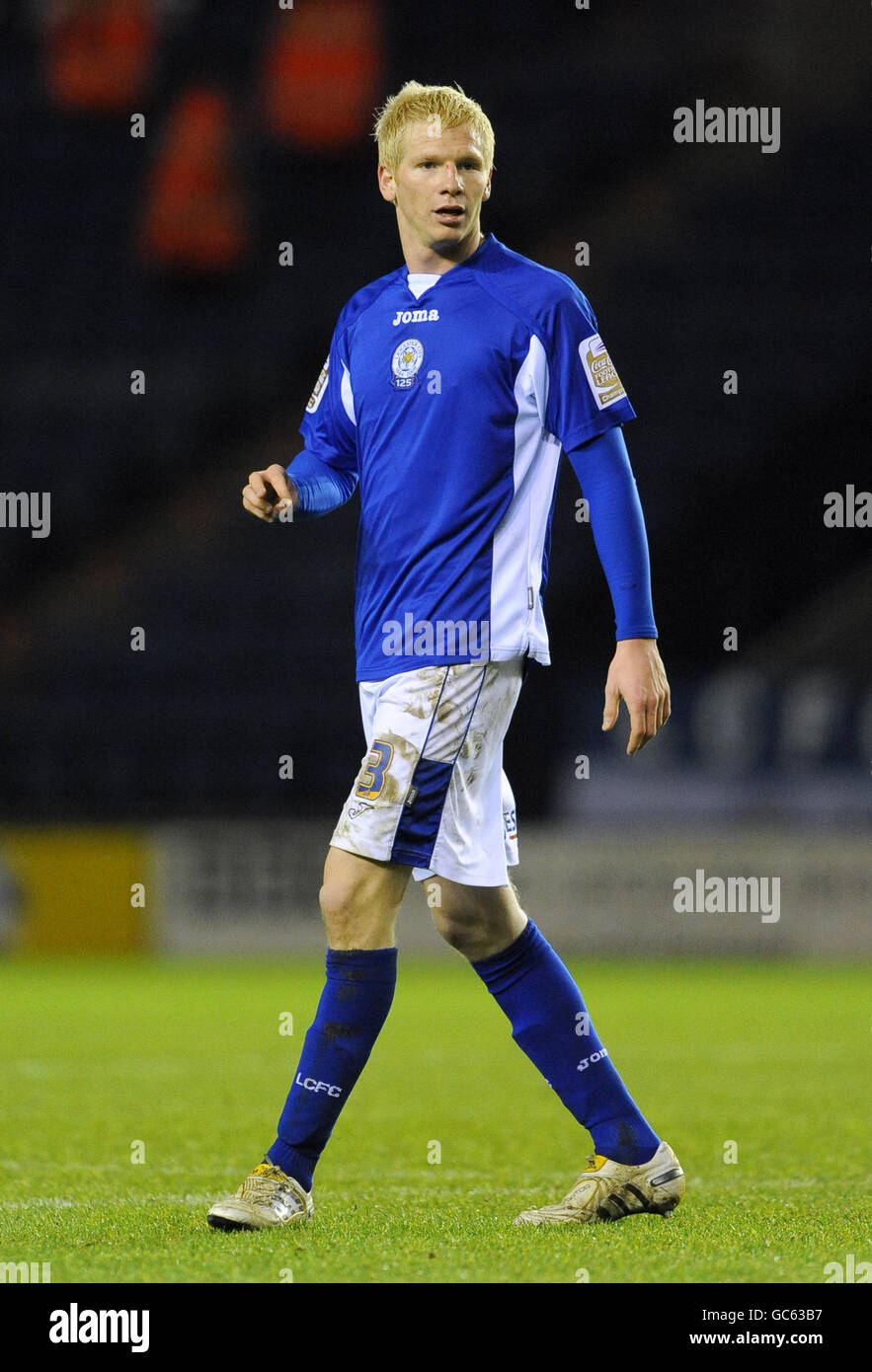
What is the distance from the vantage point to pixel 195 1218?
380cm

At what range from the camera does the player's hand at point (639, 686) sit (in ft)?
12.0

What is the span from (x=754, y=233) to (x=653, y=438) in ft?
8.83

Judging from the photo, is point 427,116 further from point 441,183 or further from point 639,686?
point 639,686

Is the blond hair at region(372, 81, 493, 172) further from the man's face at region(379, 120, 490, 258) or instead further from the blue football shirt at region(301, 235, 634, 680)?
the blue football shirt at region(301, 235, 634, 680)

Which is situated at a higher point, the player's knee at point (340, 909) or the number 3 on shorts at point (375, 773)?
the number 3 on shorts at point (375, 773)

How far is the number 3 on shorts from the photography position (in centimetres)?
366

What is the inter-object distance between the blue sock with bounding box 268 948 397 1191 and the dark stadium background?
10019 mm

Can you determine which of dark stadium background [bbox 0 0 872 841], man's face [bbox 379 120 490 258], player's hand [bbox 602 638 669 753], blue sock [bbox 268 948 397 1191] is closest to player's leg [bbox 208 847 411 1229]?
blue sock [bbox 268 948 397 1191]

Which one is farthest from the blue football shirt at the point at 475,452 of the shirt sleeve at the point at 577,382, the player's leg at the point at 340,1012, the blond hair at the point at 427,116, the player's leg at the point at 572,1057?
the player's leg at the point at 572,1057

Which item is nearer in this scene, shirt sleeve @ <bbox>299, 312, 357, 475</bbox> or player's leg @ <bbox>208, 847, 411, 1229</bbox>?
player's leg @ <bbox>208, 847, 411, 1229</bbox>

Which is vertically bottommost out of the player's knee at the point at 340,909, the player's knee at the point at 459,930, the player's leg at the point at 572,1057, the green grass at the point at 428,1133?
the green grass at the point at 428,1133

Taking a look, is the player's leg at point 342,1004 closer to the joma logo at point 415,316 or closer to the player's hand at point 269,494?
the player's hand at point 269,494

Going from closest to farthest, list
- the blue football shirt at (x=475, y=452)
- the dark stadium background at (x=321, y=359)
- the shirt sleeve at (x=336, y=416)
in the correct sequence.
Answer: the blue football shirt at (x=475, y=452) < the shirt sleeve at (x=336, y=416) < the dark stadium background at (x=321, y=359)

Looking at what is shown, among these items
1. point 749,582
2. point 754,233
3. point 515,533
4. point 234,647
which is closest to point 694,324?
point 754,233
